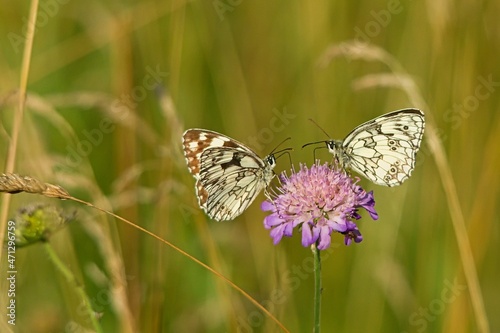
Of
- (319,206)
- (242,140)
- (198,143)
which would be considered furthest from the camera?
(242,140)

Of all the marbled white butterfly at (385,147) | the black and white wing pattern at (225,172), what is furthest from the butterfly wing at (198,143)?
the marbled white butterfly at (385,147)

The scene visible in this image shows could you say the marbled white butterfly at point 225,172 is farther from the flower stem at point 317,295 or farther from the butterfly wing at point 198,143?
the flower stem at point 317,295

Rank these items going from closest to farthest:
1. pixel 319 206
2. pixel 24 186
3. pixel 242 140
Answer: pixel 24 186 → pixel 319 206 → pixel 242 140

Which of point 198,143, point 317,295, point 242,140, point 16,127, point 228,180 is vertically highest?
point 242,140

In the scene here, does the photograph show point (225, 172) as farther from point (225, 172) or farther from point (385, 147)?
point (385, 147)

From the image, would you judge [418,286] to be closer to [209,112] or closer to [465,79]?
[465,79]

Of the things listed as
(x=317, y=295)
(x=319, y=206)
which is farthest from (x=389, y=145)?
(x=317, y=295)

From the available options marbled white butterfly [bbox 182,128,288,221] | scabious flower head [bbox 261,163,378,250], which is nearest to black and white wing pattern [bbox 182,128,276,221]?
marbled white butterfly [bbox 182,128,288,221]
